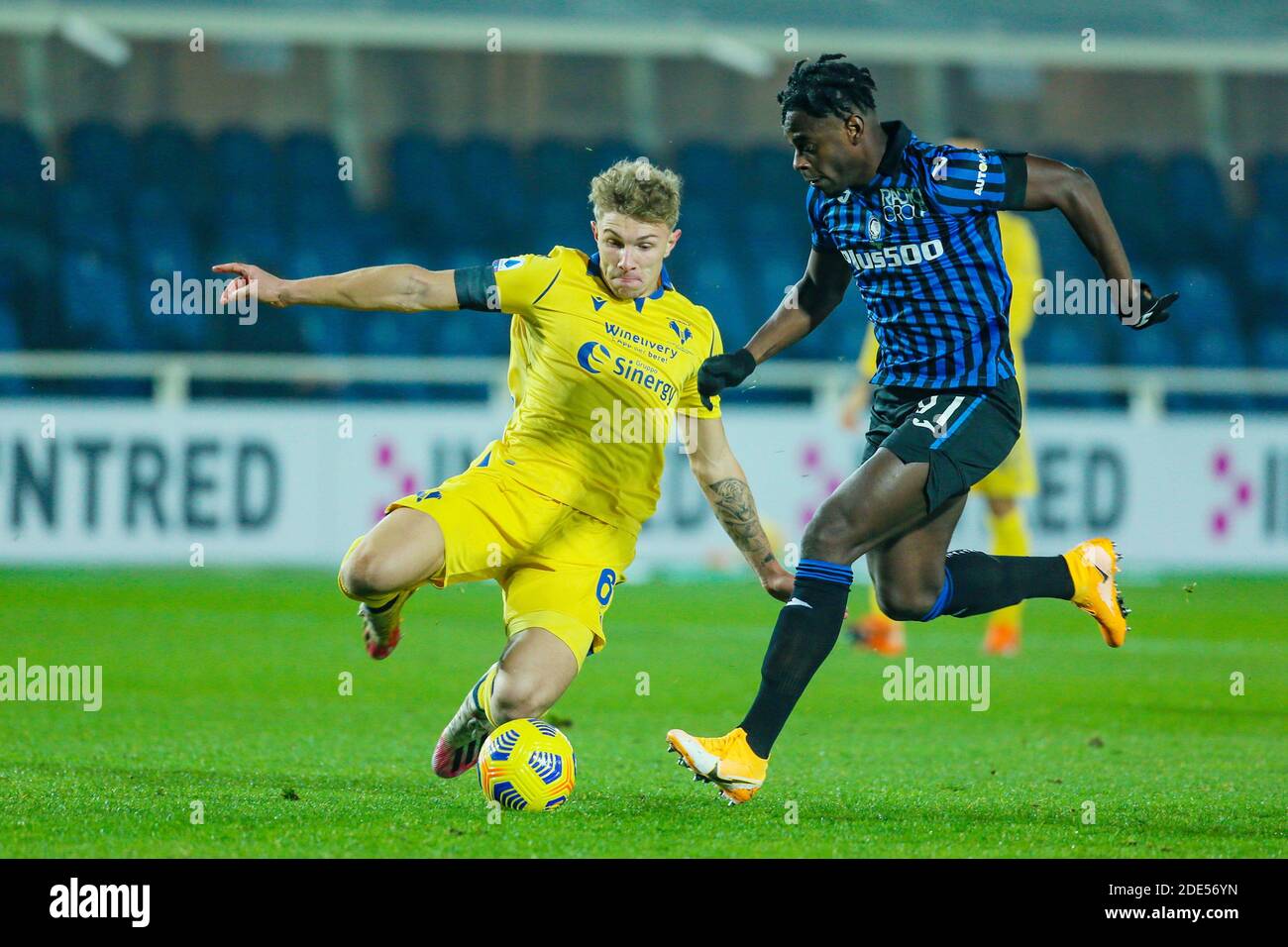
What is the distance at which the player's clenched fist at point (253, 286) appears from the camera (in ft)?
14.4

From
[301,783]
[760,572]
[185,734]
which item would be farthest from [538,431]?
[185,734]

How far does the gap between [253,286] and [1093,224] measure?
2.27 metres

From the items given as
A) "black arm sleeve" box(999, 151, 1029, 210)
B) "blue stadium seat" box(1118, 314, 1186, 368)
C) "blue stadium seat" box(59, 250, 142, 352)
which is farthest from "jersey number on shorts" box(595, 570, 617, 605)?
"blue stadium seat" box(1118, 314, 1186, 368)

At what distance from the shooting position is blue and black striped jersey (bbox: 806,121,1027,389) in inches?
189

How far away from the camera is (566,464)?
5094mm

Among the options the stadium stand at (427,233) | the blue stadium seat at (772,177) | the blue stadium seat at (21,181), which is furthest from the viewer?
the blue stadium seat at (772,177)

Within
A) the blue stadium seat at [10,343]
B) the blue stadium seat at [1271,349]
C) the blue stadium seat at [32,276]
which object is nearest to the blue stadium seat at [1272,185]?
the blue stadium seat at [1271,349]

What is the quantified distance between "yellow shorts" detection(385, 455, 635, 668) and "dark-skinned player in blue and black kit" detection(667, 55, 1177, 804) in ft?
1.73

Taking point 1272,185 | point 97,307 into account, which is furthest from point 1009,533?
point 1272,185

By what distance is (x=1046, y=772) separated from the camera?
5375mm

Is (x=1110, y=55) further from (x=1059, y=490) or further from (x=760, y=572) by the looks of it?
(x=760, y=572)

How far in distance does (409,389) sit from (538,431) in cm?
826

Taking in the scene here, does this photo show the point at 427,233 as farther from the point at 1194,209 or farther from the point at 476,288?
the point at 476,288

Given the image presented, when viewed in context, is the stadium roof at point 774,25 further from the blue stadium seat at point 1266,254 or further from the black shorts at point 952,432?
the black shorts at point 952,432
